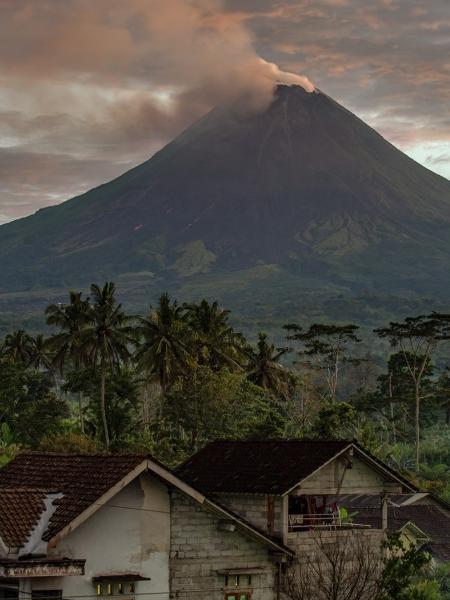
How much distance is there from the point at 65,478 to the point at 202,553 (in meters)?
3.49

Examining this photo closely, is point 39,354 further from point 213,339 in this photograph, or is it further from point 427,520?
point 427,520

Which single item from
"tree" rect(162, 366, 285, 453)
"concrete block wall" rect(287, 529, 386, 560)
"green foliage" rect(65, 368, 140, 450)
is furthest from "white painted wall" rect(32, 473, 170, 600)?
"green foliage" rect(65, 368, 140, 450)

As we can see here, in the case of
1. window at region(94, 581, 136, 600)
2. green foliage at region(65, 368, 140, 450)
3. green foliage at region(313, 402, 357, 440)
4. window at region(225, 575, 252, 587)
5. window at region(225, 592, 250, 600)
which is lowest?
window at region(225, 592, 250, 600)

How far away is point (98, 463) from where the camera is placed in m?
30.9

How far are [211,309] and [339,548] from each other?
68969 millimetres

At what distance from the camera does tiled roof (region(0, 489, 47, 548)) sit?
27.7m

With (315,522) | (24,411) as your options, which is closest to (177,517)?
(315,522)

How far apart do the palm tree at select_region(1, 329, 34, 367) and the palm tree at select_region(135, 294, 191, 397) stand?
77.1ft

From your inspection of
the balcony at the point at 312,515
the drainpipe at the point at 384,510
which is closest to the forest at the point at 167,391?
the balcony at the point at 312,515

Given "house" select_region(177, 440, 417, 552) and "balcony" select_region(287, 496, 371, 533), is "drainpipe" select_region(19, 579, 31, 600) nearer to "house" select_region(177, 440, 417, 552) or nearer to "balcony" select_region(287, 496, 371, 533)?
"house" select_region(177, 440, 417, 552)

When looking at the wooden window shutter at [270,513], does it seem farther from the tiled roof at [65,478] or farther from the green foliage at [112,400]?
the green foliage at [112,400]

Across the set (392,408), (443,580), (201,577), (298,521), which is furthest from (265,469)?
(392,408)

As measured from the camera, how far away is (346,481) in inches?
1385

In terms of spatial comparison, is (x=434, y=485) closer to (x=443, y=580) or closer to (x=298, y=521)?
(x=443, y=580)
